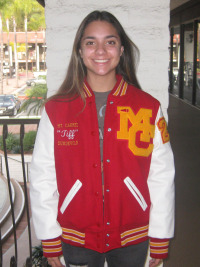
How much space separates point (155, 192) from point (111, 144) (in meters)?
0.27

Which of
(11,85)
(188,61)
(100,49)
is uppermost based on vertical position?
(188,61)

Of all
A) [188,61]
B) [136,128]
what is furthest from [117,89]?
[188,61]

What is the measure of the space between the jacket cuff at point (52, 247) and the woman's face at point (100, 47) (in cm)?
68

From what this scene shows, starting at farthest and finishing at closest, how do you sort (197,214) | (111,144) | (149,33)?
(197,214), (149,33), (111,144)

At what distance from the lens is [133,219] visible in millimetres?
1371

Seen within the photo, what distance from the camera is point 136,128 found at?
4.56ft

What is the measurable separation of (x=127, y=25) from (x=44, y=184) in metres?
1.04

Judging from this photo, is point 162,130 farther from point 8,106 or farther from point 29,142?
point 8,106

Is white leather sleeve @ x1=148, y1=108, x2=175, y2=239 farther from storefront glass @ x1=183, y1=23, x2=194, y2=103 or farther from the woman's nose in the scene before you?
storefront glass @ x1=183, y1=23, x2=194, y2=103

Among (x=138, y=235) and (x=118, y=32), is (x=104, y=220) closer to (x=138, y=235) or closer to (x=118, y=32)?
(x=138, y=235)

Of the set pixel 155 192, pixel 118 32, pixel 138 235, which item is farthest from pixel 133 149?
pixel 118 32

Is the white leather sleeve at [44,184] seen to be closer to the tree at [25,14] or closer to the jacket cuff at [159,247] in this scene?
the jacket cuff at [159,247]

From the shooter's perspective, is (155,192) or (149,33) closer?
(155,192)

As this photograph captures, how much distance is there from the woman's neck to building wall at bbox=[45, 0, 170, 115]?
Result: 0.57 metres
